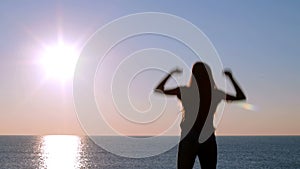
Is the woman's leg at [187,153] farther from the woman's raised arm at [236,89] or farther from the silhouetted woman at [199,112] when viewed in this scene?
the woman's raised arm at [236,89]

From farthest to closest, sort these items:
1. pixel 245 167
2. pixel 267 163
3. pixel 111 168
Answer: pixel 267 163 < pixel 245 167 < pixel 111 168

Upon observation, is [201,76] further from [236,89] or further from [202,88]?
[236,89]

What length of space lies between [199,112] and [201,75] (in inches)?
17.9

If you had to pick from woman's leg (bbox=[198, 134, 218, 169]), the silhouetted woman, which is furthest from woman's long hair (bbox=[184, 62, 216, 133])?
woman's leg (bbox=[198, 134, 218, 169])

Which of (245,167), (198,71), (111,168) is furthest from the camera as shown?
(245,167)

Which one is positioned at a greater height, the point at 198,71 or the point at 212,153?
the point at 198,71

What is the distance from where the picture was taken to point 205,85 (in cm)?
607

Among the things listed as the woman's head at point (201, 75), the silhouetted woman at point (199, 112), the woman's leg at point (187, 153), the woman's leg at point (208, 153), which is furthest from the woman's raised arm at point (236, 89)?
the woman's leg at point (187, 153)

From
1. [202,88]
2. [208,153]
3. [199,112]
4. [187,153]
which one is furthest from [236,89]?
[187,153]

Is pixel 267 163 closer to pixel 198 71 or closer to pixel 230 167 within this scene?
pixel 230 167

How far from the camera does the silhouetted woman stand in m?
6.01

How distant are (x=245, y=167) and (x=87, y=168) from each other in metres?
43.3

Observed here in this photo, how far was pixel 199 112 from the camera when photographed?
6.11m

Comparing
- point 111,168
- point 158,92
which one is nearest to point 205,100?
point 158,92
